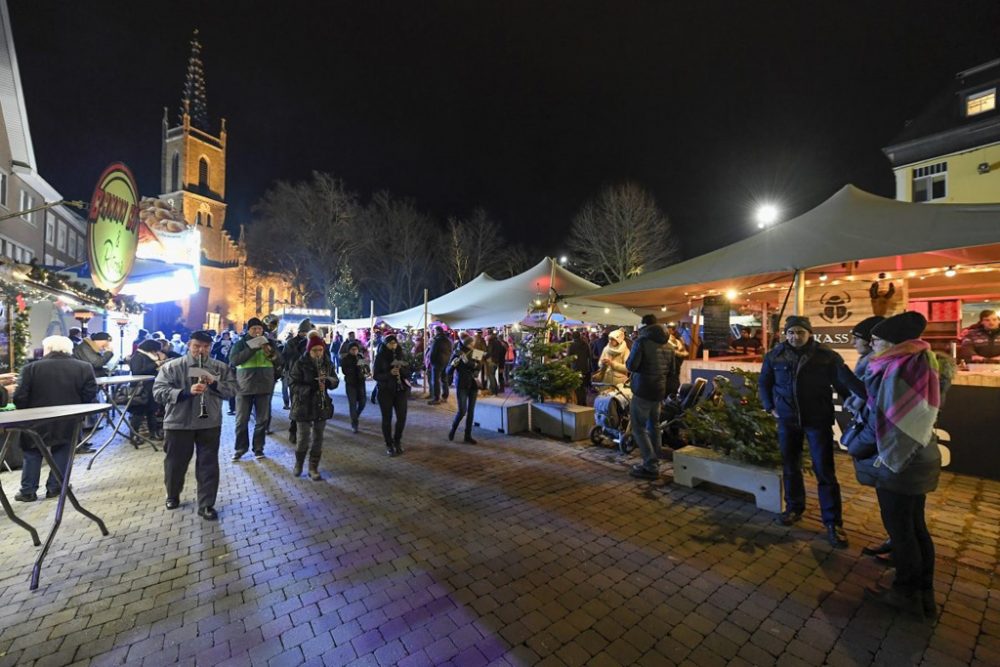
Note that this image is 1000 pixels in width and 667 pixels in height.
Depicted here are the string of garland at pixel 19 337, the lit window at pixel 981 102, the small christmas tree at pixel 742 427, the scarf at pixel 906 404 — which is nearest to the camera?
the scarf at pixel 906 404

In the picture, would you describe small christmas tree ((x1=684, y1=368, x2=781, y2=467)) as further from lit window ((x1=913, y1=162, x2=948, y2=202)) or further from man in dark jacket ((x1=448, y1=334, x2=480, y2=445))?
lit window ((x1=913, y1=162, x2=948, y2=202))

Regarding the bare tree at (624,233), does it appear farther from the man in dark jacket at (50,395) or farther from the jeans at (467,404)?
the man in dark jacket at (50,395)

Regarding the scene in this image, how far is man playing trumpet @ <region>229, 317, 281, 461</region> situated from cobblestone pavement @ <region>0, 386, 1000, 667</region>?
1466 mm

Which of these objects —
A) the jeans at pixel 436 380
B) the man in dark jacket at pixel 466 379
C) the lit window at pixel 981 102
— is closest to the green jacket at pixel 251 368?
the man in dark jacket at pixel 466 379

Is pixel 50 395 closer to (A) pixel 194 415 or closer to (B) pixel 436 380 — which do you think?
(A) pixel 194 415

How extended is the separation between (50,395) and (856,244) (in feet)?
32.3

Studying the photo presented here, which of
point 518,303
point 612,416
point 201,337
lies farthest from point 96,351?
point 612,416

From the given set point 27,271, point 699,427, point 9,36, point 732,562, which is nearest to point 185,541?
point 732,562

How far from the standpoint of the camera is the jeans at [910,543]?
280cm

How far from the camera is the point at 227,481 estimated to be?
555 cm

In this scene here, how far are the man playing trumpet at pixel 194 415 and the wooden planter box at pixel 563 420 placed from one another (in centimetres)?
522

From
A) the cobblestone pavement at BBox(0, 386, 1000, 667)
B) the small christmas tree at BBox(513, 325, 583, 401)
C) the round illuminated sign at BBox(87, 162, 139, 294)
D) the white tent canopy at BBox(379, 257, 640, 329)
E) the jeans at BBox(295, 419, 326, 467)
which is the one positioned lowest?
the cobblestone pavement at BBox(0, 386, 1000, 667)

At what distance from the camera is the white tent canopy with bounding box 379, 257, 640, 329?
1078cm

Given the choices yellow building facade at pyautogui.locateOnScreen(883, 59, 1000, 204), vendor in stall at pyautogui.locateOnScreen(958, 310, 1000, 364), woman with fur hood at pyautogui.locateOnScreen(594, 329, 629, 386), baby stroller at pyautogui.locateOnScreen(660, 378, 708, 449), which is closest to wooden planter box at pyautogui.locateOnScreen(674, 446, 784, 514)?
baby stroller at pyautogui.locateOnScreen(660, 378, 708, 449)
